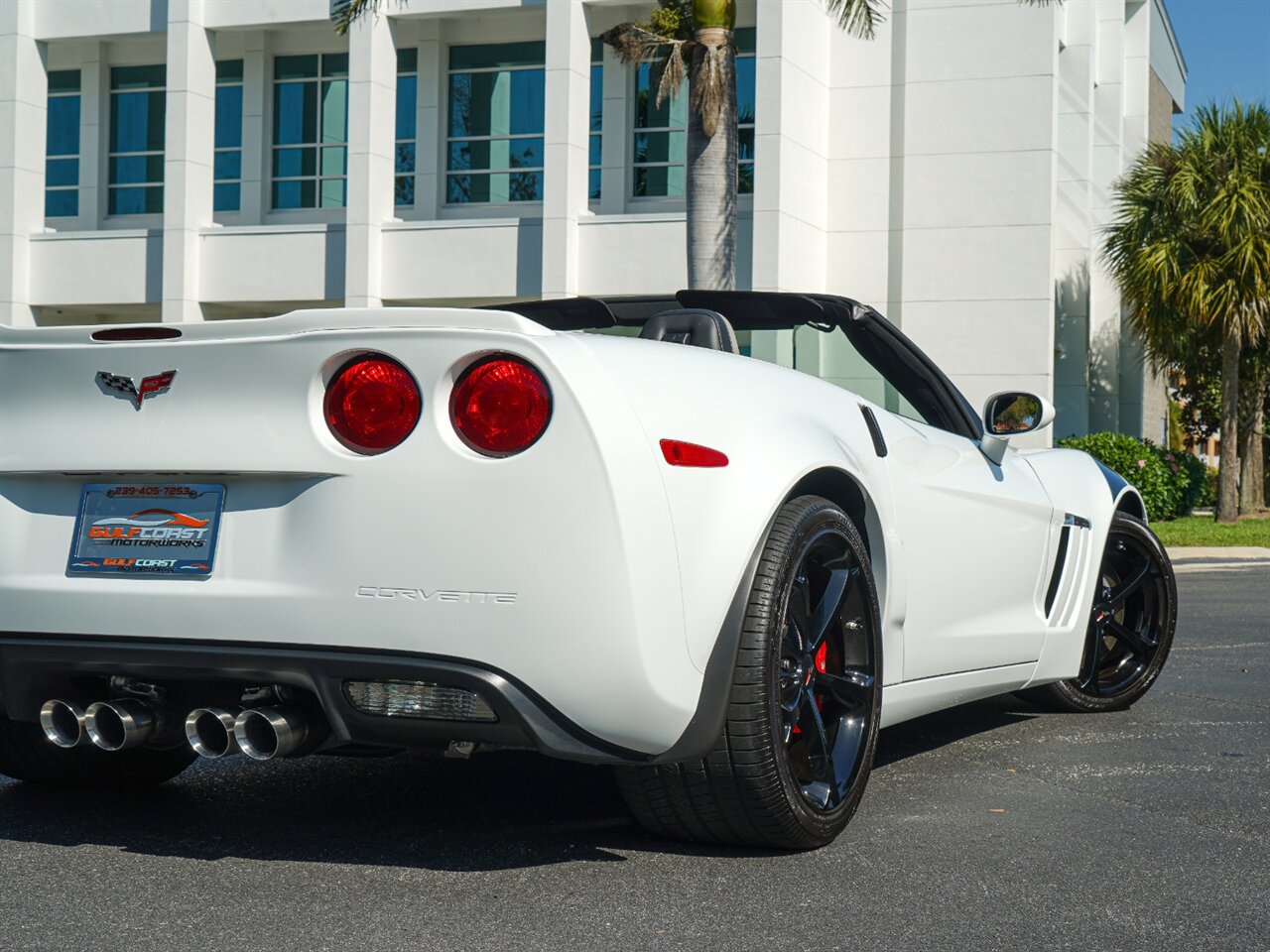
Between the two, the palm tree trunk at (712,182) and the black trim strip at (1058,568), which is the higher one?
the palm tree trunk at (712,182)

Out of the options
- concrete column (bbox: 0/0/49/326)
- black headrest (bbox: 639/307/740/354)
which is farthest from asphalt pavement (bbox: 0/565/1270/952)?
concrete column (bbox: 0/0/49/326)

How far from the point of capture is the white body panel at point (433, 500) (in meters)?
3.21

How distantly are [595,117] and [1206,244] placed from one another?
937cm

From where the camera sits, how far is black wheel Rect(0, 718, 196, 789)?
4.33 m

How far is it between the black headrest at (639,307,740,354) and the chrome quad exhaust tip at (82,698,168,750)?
1.50 metres

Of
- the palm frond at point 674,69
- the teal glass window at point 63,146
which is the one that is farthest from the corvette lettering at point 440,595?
the teal glass window at point 63,146

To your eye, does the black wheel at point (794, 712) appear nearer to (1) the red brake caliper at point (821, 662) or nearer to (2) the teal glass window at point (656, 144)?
(1) the red brake caliper at point (821, 662)

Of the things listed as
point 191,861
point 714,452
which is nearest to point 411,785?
point 191,861

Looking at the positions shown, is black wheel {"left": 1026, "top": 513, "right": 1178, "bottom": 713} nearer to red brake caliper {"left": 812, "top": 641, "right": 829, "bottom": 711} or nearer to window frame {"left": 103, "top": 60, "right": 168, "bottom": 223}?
red brake caliper {"left": 812, "top": 641, "right": 829, "bottom": 711}

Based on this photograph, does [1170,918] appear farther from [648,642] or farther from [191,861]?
[191,861]

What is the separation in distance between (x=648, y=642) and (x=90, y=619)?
118 cm

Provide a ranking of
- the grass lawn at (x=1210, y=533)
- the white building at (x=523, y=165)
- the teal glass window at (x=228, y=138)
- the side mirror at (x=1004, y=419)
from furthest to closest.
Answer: the teal glass window at (x=228, y=138)
the white building at (x=523, y=165)
the grass lawn at (x=1210, y=533)
the side mirror at (x=1004, y=419)

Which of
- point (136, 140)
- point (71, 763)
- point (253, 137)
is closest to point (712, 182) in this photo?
point (71, 763)

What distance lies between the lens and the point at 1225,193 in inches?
931
